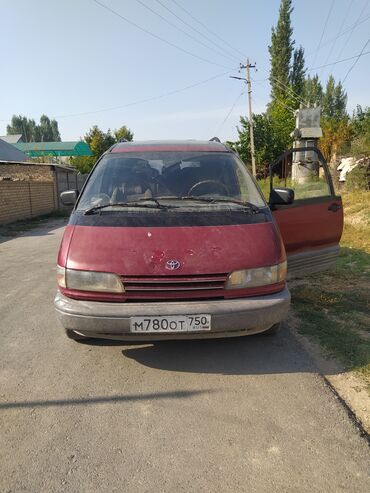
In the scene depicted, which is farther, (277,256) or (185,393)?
(277,256)

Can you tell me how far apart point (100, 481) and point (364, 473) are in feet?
4.62

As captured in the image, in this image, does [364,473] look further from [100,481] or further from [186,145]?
[186,145]

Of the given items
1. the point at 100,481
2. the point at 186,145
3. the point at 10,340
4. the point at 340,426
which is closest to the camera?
the point at 100,481

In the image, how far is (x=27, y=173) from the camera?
71.8 feet

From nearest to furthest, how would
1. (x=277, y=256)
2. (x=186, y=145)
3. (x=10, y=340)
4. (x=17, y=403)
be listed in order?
1. (x=17, y=403)
2. (x=277, y=256)
3. (x=10, y=340)
4. (x=186, y=145)

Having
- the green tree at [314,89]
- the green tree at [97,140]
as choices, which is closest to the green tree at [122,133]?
the green tree at [97,140]

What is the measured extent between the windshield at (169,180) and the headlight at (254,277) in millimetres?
789

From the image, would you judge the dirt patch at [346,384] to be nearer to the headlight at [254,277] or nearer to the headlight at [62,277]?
the headlight at [254,277]

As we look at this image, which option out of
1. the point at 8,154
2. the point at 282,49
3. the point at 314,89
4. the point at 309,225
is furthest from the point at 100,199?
the point at 314,89

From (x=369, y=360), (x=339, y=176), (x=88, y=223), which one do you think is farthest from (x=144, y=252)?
(x=339, y=176)

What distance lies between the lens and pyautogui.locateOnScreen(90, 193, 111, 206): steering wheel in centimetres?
385

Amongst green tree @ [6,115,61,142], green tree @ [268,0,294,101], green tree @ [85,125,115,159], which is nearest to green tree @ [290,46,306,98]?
green tree @ [268,0,294,101]

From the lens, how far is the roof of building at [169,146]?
179 inches

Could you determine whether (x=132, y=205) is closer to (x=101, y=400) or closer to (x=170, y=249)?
(x=170, y=249)
